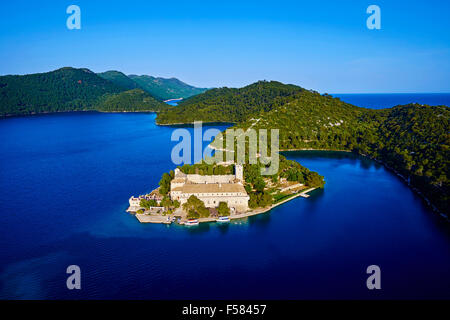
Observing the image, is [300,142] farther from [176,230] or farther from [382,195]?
[176,230]

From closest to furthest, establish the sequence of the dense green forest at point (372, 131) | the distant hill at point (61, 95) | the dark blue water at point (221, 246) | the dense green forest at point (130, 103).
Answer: the dark blue water at point (221, 246), the dense green forest at point (372, 131), the distant hill at point (61, 95), the dense green forest at point (130, 103)

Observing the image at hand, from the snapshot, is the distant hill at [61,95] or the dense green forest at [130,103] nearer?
the distant hill at [61,95]

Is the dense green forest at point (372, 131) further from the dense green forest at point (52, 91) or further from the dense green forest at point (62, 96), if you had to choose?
the dense green forest at point (52, 91)

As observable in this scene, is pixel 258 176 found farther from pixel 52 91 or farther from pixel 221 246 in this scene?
pixel 52 91

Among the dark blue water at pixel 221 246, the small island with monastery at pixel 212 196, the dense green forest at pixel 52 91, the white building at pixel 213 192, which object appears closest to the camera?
the dark blue water at pixel 221 246

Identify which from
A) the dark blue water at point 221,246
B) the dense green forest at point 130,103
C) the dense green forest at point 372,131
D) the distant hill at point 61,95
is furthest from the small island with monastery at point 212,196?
the distant hill at point 61,95

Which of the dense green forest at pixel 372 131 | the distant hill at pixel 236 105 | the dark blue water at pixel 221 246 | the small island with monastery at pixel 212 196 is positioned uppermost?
the distant hill at pixel 236 105

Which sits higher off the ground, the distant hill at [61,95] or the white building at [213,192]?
the distant hill at [61,95]
